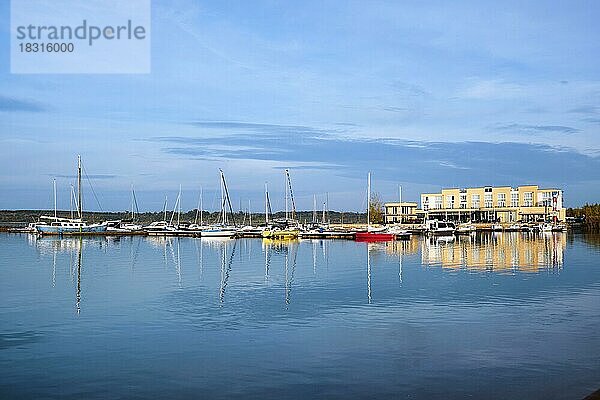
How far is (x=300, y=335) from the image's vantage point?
18562 millimetres

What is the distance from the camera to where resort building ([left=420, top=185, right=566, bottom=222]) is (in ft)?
464

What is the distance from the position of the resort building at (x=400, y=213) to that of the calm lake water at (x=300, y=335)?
112879 mm

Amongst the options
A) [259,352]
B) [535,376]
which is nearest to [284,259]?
[259,352]

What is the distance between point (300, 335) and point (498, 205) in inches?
5257

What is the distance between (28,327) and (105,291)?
863cm

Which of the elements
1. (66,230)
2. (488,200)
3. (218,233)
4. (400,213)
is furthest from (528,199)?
(66,230)

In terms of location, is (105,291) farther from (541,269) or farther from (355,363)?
(541,269)

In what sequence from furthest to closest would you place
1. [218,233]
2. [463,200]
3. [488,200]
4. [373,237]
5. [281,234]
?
[463,200] < [488,200] < [218,233] < [281,234] < [373,237]

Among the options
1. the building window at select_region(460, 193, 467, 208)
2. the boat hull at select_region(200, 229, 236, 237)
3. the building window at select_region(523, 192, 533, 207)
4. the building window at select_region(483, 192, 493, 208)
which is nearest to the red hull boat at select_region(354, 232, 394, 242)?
the boat hull at select_region(200, 229, 236, 237)

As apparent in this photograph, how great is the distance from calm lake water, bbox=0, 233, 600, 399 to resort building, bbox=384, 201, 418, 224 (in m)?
113

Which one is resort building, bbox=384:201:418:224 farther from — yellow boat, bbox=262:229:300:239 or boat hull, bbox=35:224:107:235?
boat hull, bbox=35:224:107:235

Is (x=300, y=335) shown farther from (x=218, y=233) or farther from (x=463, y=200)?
(x=463, y=200)

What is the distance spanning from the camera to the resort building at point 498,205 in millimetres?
141375

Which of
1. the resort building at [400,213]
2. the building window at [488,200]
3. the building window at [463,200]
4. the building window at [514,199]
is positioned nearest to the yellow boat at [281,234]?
the resort building at [400,213]
